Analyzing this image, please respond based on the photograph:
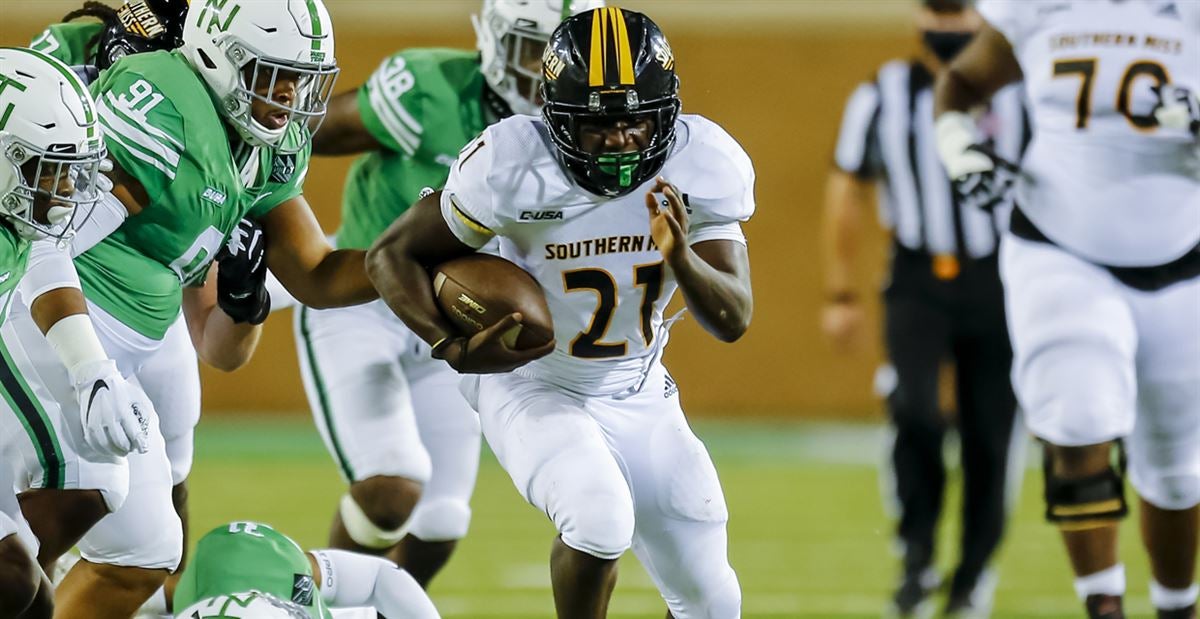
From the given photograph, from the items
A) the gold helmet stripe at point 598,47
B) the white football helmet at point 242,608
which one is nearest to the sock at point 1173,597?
the gold helmet stripe at point 598,47

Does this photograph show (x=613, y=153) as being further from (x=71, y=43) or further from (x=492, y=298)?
(x=71, y=43)

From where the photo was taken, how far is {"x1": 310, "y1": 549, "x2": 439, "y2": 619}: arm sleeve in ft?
12.8

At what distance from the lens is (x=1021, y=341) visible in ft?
14.8

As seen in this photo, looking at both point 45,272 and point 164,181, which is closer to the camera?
point 45,272

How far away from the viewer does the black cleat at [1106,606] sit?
14.4ft

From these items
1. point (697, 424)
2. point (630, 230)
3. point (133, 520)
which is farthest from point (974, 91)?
point (697, 424)

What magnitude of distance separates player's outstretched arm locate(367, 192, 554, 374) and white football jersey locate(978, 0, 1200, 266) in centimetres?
160

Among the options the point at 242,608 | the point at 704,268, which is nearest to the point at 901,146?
the point at 704,268

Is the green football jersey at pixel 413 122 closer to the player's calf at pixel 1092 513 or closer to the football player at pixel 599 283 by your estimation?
the football player at pixel 599 283

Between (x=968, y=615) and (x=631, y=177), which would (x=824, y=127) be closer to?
(x=968, y=615)

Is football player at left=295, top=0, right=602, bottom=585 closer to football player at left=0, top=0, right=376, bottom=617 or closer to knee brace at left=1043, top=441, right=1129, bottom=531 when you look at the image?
football player at left=0, top=0, right=376, bottom=617

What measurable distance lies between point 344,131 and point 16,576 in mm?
1937

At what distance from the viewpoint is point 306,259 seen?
167 inches

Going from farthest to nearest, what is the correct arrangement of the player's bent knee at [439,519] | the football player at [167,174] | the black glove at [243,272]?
the player's bent knee at [439,519]
the black glove at [243,272]
the football player at [167,174]
